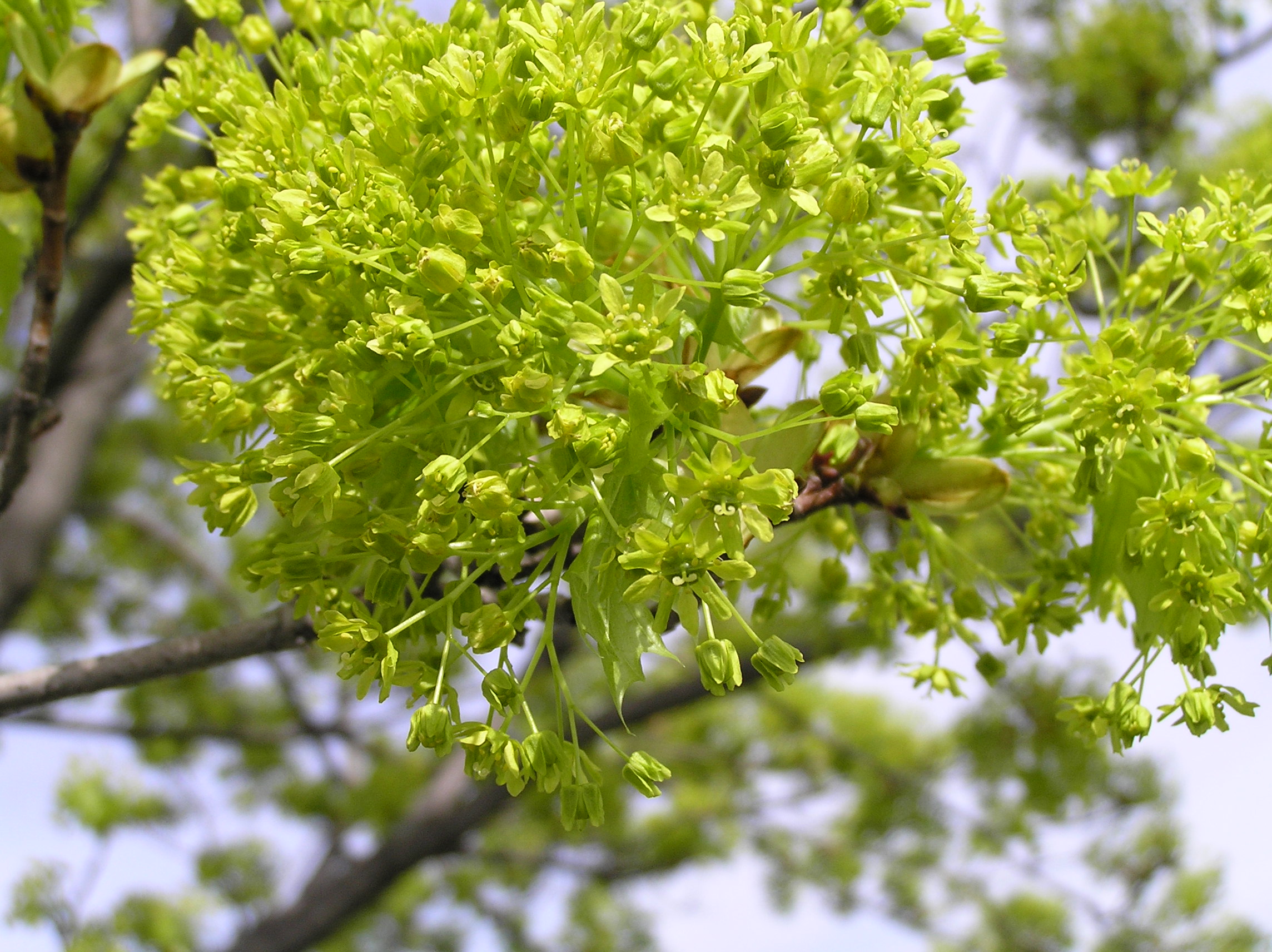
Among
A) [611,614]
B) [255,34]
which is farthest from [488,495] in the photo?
[255,34]

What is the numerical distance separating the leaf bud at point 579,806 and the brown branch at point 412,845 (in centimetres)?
216

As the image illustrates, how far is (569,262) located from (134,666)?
2.53ft

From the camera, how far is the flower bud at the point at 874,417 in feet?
2.73

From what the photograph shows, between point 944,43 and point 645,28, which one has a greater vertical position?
point 944,43

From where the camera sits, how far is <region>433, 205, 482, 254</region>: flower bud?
2.68ft

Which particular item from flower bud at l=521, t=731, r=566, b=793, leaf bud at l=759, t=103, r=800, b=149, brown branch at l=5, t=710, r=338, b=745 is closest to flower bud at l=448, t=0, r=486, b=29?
leaf bud at l=759, t=103, r=800, b=149

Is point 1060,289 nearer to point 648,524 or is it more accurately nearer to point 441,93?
point 648,524

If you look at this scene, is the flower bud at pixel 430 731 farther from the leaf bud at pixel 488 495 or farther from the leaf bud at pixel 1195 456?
the leaf bud at pixel 1195 456

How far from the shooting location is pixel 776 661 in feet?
2.77

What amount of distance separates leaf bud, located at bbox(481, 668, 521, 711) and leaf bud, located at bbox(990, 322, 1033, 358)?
53cm

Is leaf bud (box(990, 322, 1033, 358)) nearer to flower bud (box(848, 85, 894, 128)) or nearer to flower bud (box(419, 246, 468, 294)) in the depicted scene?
flower bud (box(848, 85, 894, 128))

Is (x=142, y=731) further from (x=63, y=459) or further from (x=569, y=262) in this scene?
(x=569, y=262)

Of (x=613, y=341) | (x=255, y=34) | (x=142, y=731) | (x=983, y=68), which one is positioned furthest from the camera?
(x=142, y=731)

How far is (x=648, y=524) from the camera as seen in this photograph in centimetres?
78
